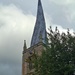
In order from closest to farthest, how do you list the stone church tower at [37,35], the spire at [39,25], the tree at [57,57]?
the tree at [57,57], the stone church tower at [37,35], the spire at [39,25]

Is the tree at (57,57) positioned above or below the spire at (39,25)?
below

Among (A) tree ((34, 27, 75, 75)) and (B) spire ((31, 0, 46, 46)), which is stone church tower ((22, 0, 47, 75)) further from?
(A) tree ((34, 27, 75, 75))

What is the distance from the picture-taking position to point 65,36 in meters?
34.8

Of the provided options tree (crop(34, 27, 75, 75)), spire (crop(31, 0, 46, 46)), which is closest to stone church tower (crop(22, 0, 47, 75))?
spire (crop(31, 0, 46, 46))

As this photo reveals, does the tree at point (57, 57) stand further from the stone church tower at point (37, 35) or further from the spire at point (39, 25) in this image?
the spire at point (39, 25)

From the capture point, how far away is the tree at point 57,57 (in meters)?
31.2

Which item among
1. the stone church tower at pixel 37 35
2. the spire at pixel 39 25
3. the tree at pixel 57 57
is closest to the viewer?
the tree at pixel 57 57

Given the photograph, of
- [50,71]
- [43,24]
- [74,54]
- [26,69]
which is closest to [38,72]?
[50,71]

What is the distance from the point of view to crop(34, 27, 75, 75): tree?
102ft

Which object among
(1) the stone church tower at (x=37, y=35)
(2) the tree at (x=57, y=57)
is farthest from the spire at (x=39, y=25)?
(2) the tree at (x=57, y=57)

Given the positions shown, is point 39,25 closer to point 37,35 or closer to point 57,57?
point 37,35

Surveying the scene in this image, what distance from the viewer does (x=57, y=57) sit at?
32344 millimetres

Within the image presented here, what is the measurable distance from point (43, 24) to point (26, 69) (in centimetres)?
840

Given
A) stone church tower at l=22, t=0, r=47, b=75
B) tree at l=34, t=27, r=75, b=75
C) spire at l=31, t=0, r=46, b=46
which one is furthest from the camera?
spire at l=31, t=0, r=46, b=46
